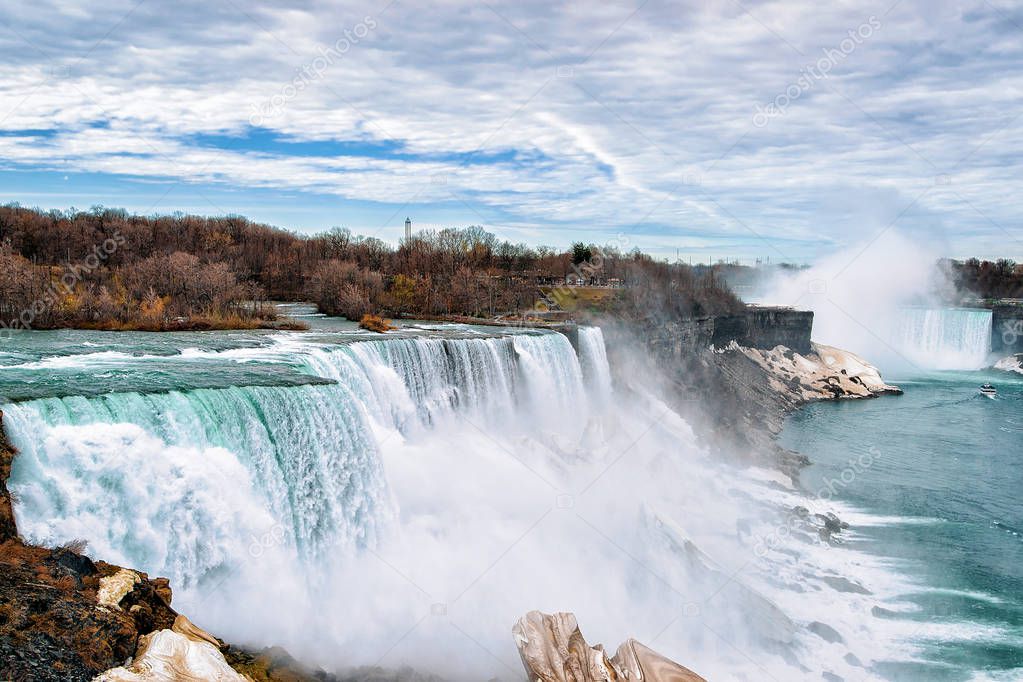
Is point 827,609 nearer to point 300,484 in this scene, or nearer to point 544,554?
point 544,554

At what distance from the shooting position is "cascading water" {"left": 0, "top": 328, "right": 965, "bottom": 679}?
11.4 meters

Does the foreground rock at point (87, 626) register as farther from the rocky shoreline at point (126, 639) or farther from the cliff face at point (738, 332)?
the cliff face at point (738, 332)

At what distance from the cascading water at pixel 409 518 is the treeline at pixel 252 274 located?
8.33m

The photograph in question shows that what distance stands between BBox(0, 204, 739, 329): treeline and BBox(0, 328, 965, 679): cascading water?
328 inches

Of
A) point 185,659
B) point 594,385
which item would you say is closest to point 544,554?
point 185,659

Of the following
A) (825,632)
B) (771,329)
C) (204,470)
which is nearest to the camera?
(204,470)

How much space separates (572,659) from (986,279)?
107m

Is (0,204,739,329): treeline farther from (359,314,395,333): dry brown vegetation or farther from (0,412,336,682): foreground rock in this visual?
(0,412,336,682): foreground rock

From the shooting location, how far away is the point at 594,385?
31.1 meters

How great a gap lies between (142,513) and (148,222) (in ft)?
192

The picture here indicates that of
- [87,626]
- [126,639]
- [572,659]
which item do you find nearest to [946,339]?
[572,659]

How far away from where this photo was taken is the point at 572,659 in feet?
34.1

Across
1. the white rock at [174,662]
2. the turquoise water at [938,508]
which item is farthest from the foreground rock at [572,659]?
the turquoise water at [938,508]

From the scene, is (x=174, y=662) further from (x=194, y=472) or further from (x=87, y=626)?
(x=194, y=472)
